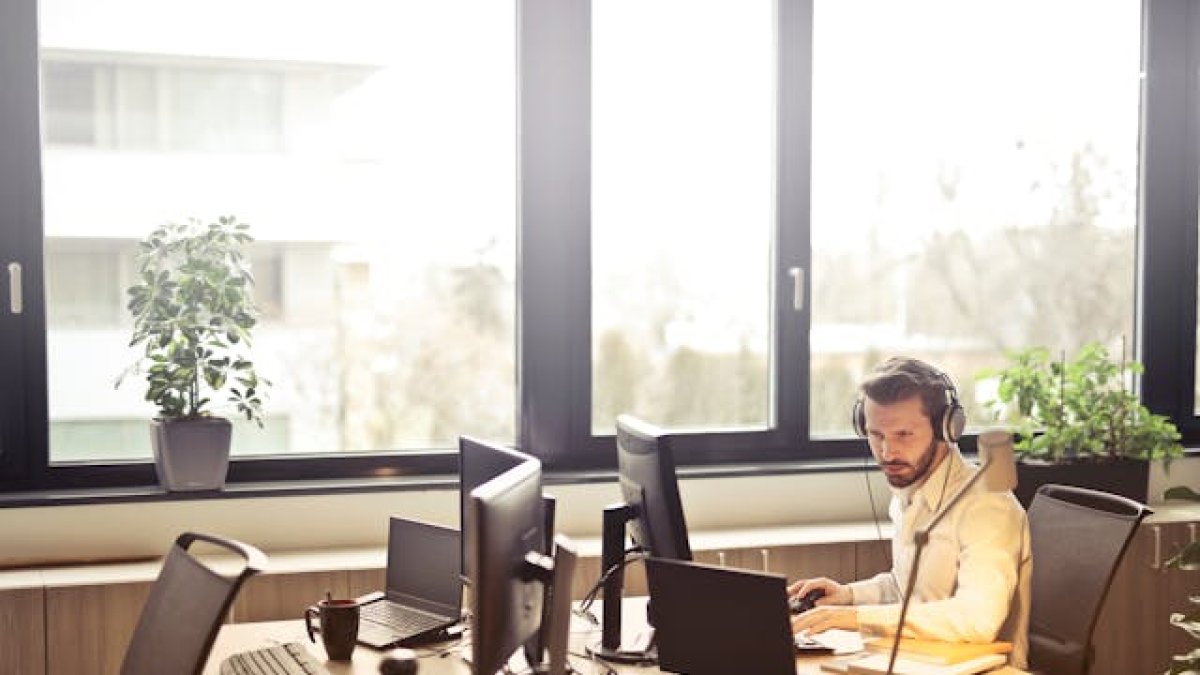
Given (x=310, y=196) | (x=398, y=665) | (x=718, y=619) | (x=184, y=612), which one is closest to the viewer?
(x=184, y=612)

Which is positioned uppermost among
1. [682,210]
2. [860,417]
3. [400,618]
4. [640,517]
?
[682,210]

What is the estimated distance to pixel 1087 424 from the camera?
416cm

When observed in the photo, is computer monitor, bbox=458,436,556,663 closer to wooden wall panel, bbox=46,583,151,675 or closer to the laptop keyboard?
the laptop keyboard

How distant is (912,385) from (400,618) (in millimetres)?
1193

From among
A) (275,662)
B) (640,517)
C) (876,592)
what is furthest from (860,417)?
(275,662)

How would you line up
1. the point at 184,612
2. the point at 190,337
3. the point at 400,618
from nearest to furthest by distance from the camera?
1. the point at 184,612
2. the point at 400,618
3. the point at 190,337

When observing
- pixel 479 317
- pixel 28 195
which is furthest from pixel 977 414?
pixel 28 195

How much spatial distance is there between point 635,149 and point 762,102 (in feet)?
1.51

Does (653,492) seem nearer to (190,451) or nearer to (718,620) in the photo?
(718,620)

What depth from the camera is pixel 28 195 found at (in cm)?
362

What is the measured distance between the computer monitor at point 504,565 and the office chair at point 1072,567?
1283 millimetres

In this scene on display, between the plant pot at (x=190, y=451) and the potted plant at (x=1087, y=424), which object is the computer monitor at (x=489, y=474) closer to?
the plant pot at (x=190, y=451)

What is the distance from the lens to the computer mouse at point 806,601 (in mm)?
2834

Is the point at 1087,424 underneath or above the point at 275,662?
above
